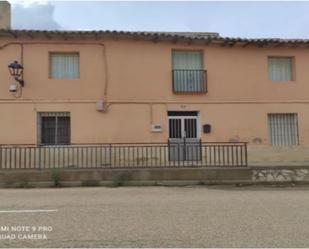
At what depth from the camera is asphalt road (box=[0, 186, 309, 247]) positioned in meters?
5.91

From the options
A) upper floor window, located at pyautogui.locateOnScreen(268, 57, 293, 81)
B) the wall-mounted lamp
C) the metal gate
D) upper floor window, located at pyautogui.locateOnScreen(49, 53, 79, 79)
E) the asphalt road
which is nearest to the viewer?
the asphalt road

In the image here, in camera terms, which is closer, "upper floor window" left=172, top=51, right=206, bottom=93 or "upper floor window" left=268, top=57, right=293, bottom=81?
"upper floor window" left=172, top=51, right=206, bottom=93

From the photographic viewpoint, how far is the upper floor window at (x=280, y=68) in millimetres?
17844

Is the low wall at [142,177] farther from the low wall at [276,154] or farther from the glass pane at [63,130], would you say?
the glass pane at [63,130]

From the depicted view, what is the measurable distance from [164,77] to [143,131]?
234cm

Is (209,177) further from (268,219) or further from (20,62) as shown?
(20,62)

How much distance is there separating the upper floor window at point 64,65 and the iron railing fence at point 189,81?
3919 millimetres

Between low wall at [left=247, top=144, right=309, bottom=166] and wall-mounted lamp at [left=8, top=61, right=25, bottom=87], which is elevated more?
wall-mounted lamp at [left=8, top=61, right=25, bottom=87]

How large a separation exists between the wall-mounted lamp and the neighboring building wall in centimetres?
23

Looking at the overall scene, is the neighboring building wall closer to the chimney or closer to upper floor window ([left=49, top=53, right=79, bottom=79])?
upper floor window ([left=49, top=53, right=79, bottom=79])

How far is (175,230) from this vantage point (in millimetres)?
6547

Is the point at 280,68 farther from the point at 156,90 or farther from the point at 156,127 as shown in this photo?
the point at 156,127

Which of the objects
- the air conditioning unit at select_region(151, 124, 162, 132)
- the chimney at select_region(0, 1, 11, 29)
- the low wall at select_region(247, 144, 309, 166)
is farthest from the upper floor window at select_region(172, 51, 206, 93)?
the chimney at select_region(0, 1, 11, 29)

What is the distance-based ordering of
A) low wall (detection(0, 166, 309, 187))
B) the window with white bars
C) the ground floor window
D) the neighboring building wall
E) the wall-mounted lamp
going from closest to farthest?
low wall (detection(0, 166, 309, 187)) < the wall-mounted lamp < the neighboring building wall < the ground floor window < the window with white bars
